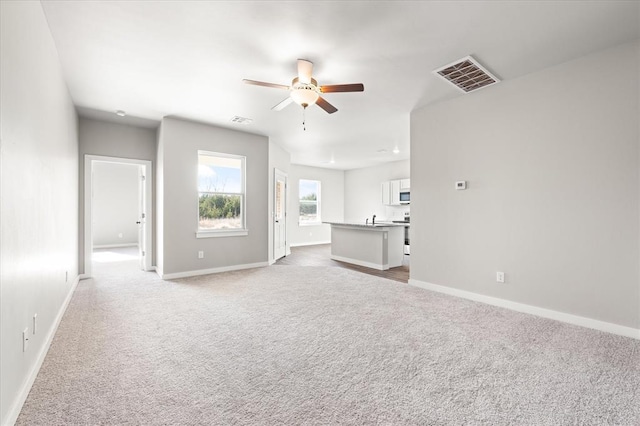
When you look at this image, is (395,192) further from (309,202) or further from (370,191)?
(309,202)

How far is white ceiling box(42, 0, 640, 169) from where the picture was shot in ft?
7.39

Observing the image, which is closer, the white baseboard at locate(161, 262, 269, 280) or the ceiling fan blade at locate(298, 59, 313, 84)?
the ceiling fan blade at locate(298, 59, 313, 84)

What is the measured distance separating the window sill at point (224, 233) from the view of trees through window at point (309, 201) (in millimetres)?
4101

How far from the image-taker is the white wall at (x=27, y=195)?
1.55 metres

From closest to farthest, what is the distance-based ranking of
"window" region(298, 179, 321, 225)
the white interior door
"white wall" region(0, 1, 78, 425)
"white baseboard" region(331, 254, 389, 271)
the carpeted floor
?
"white wall" region(0, 1, 78, 425) → the carpeted floor → "white baseboard" region(331, 254, 389, 271) → the white interior door → "window" region(298, 179, 321, 225)

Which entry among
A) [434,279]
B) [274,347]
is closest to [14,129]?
[274,347]

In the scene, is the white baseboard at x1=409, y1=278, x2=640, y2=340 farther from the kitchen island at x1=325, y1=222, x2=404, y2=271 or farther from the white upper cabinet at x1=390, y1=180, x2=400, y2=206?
the white upper cabinet at x1=390, y1=180, x2=400, y2=206

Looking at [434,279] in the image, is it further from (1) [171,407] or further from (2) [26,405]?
(2) [26,405]

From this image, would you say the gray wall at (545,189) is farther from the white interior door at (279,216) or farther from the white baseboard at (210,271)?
the white interior door at (279,216)

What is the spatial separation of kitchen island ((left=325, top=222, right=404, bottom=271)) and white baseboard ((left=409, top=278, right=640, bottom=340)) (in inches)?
64.3

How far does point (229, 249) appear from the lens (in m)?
5.56

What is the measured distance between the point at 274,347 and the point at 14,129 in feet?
7.46

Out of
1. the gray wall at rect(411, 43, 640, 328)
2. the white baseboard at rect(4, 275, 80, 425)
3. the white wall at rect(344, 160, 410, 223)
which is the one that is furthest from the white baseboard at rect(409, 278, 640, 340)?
the white wall at rect(344, 160, 410, 223)

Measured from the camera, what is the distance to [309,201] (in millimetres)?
10023
